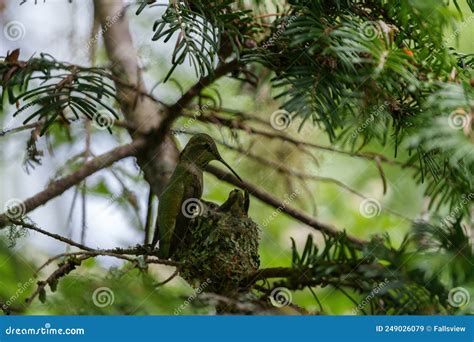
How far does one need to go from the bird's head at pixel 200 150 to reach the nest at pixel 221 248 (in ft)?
0.18

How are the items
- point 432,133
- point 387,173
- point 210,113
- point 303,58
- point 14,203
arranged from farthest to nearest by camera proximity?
1. point 387,173
2. point 210,113
3. point 14,203
4. point 303,58
5. point 432,133

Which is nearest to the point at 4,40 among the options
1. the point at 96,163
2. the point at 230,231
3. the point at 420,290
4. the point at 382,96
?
the point at 96,163

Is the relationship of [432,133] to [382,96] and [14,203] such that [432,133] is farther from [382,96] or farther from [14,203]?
[14,203]

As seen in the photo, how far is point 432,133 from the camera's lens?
623 millimetres

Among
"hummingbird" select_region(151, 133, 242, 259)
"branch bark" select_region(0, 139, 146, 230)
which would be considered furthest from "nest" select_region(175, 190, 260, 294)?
"branch bark" select_region(0, 139, 146, 230)

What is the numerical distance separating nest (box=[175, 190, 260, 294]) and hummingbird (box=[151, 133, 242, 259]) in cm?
1

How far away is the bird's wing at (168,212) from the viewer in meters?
0.81

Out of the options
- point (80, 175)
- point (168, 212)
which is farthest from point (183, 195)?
point (80, 175)

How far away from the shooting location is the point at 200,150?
0.85 metres

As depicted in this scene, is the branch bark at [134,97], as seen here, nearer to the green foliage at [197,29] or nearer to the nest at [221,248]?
the nest at [221,248]

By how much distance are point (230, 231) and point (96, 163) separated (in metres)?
0.21

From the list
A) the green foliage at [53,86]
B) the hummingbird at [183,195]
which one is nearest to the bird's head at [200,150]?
the hummingbird at [183,195]

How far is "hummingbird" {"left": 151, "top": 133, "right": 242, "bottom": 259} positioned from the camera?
2.68 feet

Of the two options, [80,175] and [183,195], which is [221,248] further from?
[80,175]
